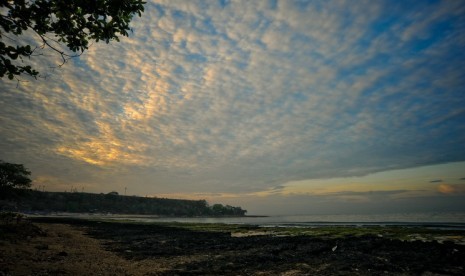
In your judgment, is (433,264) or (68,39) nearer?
(68,39)

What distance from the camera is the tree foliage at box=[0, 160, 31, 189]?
6612cm

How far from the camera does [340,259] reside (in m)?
20.0

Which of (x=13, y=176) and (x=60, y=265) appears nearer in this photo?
(x=60, y=265)

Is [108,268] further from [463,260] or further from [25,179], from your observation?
[25,179]

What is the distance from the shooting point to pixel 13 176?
6719 cm

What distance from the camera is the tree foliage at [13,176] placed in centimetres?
6612

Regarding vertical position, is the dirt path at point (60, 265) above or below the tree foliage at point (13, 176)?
below

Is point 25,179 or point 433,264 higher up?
point 25,179

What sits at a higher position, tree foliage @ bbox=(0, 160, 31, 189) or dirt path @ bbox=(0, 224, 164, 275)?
tree foliage @ bbox=(0, 160, 31, 189)

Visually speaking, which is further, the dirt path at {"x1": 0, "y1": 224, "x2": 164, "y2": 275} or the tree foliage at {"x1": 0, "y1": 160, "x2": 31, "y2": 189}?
the tree foliage at {"x1": 0, "y1": 160, "x2": 31, "y2": 189}

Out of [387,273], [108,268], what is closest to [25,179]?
[108,268]

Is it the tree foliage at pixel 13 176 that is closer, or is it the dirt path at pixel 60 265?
the dirt path at pixel 60 265

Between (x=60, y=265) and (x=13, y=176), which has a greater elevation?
(x=13, y=176)

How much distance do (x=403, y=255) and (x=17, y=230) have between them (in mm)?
35424
